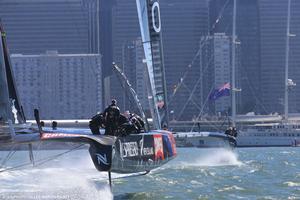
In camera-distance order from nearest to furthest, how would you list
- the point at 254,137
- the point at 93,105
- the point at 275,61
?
the point at 254,137
the point at 93,105
the point at 275,61

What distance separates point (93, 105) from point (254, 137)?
3126 cm

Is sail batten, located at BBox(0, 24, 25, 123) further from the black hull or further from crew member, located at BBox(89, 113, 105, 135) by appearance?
crew member, located at BBox(89, 113, 105, 135)

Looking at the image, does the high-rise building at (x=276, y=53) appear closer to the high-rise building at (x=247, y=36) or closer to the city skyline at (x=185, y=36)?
the city skyline at (x=185, y=36)

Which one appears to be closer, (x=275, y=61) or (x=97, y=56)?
(x=97, y=56)

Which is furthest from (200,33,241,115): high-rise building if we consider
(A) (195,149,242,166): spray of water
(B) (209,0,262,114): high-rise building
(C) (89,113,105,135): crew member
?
(C) (89,113,105,135): crew member

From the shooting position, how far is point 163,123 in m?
23.5

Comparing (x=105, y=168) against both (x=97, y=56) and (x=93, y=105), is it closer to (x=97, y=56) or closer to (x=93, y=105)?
(x=93, y=105)

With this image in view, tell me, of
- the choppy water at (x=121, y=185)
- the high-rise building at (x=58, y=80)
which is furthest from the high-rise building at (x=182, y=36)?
the choppy water at (x=121, y=185)

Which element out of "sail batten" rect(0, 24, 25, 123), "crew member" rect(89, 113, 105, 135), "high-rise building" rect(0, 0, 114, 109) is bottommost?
"crew member" rect(89, 113, 105, 135)

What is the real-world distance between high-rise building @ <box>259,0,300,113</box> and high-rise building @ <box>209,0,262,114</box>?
4.61 feet

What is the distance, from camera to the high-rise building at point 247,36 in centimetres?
12381

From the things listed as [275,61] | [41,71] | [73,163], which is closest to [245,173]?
[73,163]

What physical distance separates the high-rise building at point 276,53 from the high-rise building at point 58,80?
33589 millimetres

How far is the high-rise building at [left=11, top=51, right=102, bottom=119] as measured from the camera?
103 metres
